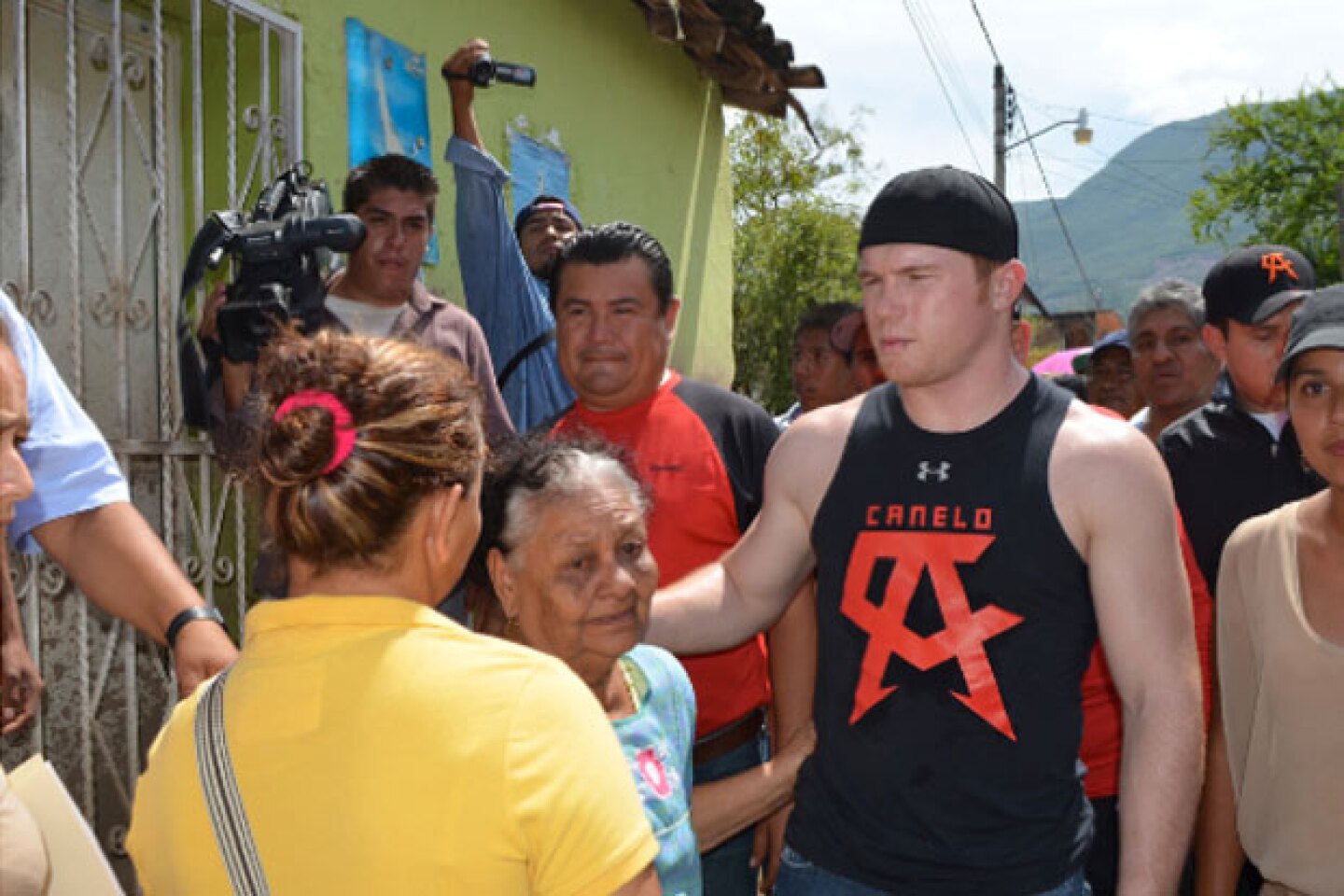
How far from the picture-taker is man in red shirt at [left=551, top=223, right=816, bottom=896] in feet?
8.81

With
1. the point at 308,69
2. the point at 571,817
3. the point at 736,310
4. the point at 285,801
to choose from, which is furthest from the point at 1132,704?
the point at 736,310

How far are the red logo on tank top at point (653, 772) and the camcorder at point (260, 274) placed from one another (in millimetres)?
1339

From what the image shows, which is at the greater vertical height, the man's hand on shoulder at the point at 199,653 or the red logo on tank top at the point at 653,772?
the man's hand on shoulder at the point at 199,653

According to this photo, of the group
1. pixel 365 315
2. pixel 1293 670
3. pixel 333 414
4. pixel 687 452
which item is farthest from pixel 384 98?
pixel 1293 670

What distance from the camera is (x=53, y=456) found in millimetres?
2053

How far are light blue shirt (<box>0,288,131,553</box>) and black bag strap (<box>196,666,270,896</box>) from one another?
89cm

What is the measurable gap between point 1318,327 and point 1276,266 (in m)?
1.03

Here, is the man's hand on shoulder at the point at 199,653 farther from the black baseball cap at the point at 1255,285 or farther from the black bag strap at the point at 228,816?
the black baseball cap at the point at 1255,285

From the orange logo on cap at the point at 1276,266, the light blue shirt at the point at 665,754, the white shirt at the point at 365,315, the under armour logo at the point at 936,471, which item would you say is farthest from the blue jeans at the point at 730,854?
the orange logo on cap at the point at 1276,266

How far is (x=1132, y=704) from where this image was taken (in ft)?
6.44

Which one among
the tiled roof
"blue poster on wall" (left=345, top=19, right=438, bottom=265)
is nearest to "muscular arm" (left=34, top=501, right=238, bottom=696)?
"blue poster on wall" (left=345, top=19, right=438, bottom=265)

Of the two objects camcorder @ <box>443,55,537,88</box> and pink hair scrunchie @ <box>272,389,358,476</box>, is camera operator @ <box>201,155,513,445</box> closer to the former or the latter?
camcorder @ <box>443,55,537,88</box>

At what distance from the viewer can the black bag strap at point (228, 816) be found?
1.33 meters

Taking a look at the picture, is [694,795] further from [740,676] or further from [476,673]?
[476,673]
